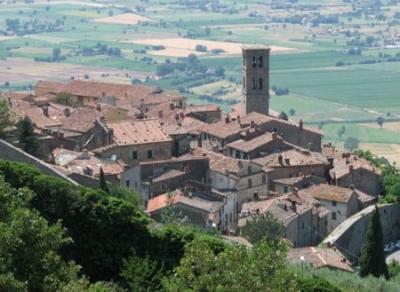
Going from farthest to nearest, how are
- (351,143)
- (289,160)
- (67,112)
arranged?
(351,143) < (67,112) < (289,160)

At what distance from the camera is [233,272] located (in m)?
19.7

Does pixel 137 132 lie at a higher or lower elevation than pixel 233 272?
lower

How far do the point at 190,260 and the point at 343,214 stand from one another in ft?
96.8

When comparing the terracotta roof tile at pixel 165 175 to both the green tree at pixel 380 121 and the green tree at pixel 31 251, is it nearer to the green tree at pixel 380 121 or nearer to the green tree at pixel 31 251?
the green tree at pixel 31 251

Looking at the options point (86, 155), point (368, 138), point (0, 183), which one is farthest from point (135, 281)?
point (368, 138)

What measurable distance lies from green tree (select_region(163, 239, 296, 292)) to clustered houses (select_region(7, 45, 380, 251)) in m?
17.2

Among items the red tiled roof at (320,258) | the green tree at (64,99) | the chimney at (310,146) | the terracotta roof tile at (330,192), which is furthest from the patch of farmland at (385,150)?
the red tiled roof at (320,258)

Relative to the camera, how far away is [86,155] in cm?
4550

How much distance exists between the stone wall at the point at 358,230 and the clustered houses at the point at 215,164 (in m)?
1.06

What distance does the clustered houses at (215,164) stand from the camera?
45.0 meters

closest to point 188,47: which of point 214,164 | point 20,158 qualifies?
point 214,164

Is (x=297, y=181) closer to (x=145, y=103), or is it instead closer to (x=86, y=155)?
(x=86, y=155)

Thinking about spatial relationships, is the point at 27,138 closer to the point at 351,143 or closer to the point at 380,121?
the point at 351,143

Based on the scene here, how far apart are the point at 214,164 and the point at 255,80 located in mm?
20511
